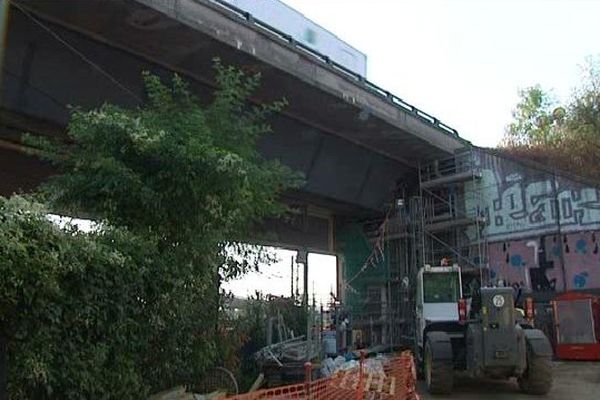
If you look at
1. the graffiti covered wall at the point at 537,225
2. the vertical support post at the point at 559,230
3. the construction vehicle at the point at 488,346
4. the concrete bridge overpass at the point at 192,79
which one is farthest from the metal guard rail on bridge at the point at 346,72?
the construction vehicle at the point at 488,346

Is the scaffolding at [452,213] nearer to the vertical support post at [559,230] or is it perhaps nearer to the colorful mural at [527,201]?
the colorful mural at [527,201]

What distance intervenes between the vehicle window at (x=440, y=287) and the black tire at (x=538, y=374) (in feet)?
13.9

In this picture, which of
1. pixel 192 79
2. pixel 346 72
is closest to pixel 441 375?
pixel 346 72

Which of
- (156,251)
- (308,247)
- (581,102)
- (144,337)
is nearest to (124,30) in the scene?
(156,251)

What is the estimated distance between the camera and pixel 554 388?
1487cm

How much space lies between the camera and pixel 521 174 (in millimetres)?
22703

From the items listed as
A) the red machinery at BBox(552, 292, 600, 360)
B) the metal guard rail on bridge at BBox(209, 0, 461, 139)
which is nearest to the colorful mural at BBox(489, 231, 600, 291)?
the red machinery at BBox(552, 292, 600, 360)

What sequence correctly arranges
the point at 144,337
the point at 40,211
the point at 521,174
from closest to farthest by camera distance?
the point at 40,211
the point at 144,337
the point at 521,174

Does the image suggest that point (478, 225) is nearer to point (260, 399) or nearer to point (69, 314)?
point (260, 399)

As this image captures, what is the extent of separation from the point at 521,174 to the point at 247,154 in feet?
46.4

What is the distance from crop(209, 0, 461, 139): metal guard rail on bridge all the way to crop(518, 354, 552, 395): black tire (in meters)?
9.52

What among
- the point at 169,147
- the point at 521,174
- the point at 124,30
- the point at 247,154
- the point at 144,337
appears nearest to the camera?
the point at 144,337

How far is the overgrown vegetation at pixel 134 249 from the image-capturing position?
6387 millimetres

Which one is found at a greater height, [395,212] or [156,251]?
[395,212]
